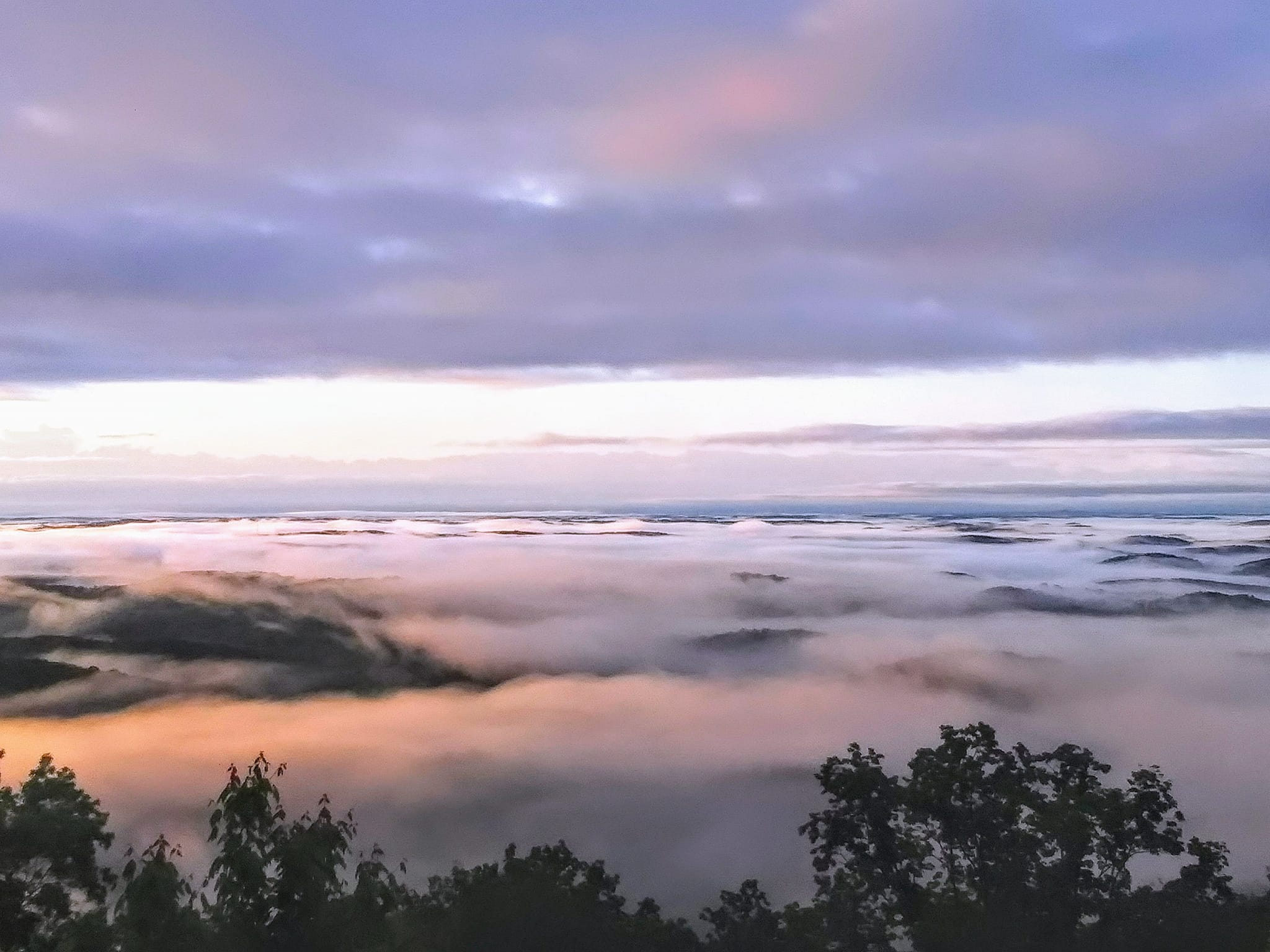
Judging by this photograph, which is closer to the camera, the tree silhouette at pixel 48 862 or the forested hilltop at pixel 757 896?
the tree silhouette at pixel 48 862

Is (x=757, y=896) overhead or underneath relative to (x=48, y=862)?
underneath

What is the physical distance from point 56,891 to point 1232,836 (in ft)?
342

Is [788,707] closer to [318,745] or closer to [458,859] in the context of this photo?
[318,745]

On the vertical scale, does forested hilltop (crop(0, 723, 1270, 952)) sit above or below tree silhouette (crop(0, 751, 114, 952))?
below

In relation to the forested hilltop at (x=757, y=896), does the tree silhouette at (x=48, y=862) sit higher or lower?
higher

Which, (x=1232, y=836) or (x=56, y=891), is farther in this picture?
(x=1232, y=836)

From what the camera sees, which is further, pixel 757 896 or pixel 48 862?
pixel 757 896

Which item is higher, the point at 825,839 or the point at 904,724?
the point at 825,839

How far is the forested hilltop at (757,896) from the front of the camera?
40.6 metres

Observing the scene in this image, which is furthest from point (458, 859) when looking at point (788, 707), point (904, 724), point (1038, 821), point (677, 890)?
point (788, 707)

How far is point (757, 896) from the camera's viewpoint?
68.2 metres

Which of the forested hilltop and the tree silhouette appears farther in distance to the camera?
the forested hilltop

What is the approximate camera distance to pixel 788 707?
644 feet

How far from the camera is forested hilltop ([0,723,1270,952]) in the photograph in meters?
40.6
